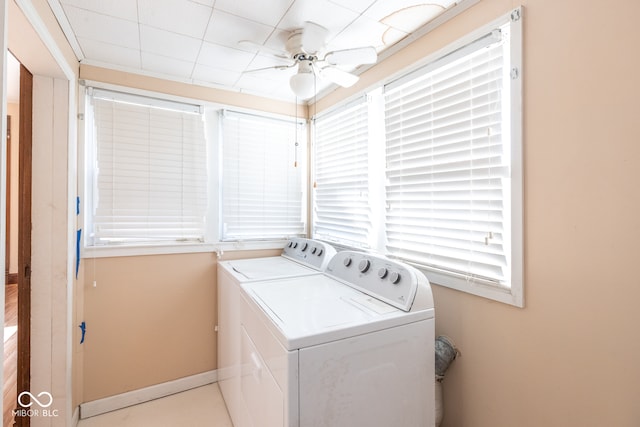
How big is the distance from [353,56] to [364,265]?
3.61ft

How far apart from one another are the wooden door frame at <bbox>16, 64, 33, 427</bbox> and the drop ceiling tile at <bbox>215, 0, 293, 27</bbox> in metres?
1.20

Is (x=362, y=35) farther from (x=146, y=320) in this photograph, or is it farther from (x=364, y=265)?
(x=146, y=320)

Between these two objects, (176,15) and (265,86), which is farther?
(265,86)

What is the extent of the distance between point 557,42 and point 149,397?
10.2ft

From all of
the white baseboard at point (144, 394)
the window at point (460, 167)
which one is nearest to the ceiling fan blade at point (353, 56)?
the window at point (460, 167)

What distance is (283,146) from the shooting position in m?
2.67

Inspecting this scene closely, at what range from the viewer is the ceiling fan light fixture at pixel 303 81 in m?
1.68

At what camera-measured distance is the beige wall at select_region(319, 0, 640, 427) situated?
936mm

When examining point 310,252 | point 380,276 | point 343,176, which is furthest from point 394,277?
point 343,176

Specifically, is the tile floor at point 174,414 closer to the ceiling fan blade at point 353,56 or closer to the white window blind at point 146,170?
the white window blind at point 146,170

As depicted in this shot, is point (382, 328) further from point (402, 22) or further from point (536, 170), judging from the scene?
point (402, 22)

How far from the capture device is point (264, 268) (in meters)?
2.06

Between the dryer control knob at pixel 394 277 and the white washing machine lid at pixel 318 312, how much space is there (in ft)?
0.38

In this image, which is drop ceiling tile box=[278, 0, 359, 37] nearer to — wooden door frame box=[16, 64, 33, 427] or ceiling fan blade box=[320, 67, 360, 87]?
ceiling fan blade box=[320, 67, 360, 87]
